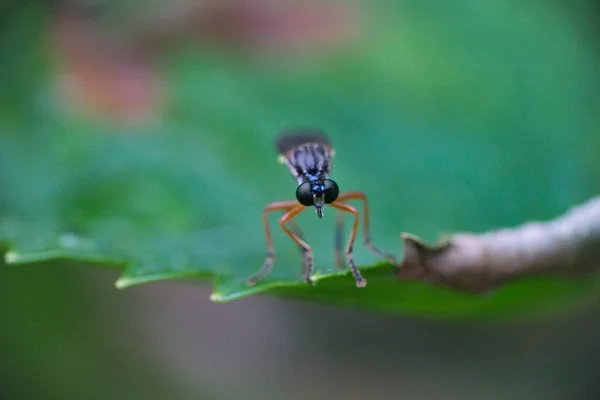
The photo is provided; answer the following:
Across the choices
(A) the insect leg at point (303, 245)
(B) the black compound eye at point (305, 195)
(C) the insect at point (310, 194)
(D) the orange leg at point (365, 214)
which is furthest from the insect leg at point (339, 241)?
(B) the black compound eye at point (305, 195)

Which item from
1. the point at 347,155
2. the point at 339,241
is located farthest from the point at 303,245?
the point at 347,155

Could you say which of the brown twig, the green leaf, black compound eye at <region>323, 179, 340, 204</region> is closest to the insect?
black compound eye at <region>323, 179, 340, 204</region>

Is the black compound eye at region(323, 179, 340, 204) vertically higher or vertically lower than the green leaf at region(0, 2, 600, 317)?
lower

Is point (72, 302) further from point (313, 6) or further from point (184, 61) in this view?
point (313, 6)

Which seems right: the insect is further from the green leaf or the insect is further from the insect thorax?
the green leaf

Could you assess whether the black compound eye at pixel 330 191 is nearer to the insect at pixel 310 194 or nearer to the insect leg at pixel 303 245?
the insect at pixel 310 194

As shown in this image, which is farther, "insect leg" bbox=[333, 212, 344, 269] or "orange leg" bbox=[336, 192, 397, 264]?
"insect leg" bbox=[333, 212, 344, 269]

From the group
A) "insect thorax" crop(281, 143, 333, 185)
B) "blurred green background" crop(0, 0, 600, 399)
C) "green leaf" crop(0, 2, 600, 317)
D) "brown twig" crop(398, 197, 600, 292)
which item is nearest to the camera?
"brown twig" crop(398, 197, 600, 292)
